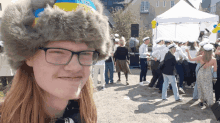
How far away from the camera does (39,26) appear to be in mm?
777

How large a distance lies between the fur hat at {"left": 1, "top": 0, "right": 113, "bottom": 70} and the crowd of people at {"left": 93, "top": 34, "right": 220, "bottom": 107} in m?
4.06

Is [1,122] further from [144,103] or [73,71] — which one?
[144,103]

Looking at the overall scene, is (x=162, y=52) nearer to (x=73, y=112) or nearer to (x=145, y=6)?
(x=73, y=112)

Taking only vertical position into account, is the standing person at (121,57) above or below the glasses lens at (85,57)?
below

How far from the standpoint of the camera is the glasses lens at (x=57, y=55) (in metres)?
0.81

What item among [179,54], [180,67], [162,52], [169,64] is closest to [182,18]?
[179,54]

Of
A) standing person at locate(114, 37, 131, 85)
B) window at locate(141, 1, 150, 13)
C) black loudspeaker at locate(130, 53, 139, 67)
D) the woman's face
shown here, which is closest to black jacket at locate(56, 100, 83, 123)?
the woman's face

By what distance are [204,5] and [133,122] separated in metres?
40.1

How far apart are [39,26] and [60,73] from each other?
254 millimetres

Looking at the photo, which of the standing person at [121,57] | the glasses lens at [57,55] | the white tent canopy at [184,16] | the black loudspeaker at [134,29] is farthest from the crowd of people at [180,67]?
the black loudspeaker at [134,29]

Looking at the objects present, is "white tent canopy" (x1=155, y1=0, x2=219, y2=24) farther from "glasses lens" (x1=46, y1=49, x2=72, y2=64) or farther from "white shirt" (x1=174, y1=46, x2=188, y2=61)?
"glasses lens" (x1=46, y1=49, x2=72, y2=64)

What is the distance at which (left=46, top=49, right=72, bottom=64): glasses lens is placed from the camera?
81cm

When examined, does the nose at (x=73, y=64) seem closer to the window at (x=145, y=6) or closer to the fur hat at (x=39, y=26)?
the fur hat at (x=39, y=26)

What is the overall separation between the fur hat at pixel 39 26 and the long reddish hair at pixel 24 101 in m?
0.14
